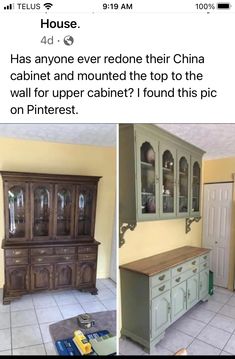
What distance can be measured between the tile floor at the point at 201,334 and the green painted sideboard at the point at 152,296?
62 mm

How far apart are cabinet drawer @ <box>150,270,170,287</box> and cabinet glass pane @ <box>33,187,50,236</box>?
3.56ft

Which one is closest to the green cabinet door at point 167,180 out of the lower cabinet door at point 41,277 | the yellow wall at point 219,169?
the yellow wall at point 219,169

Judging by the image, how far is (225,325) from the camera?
1.68m

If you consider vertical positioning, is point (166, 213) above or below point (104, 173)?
below
